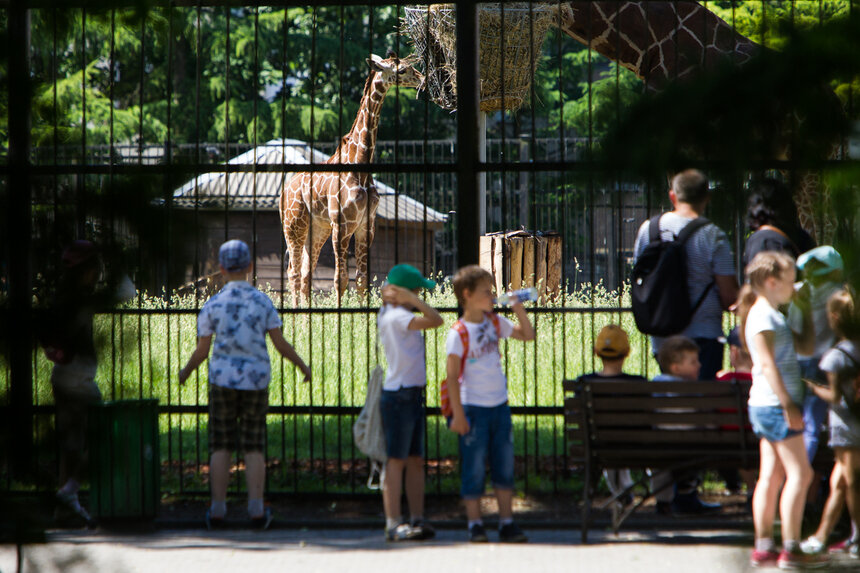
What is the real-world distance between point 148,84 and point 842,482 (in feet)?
85.2

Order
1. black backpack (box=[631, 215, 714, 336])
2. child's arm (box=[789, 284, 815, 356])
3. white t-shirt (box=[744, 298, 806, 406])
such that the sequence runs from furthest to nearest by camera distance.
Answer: black backpack (box=[631, 215, 714, 336]), white t-shirt (box=[744, 298, 806, 406]), child's arm (box=[789, 284, 815, 356])

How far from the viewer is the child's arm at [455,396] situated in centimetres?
522

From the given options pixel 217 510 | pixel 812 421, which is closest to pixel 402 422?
pixel 217 510

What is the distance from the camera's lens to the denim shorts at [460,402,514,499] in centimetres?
530

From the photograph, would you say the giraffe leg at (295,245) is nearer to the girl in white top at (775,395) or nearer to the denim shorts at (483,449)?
the denim shorts at (483,449)

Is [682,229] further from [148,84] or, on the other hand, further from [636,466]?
[148,84]

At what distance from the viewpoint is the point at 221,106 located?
27.5 m

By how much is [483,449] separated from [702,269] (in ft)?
4.92

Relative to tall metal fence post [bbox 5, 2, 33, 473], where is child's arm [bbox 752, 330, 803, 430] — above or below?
below

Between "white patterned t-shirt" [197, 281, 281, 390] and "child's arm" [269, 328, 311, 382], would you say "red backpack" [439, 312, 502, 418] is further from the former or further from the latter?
"white patterned t-shirt" [197, 281, 281, 390]

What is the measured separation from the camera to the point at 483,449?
5.31m

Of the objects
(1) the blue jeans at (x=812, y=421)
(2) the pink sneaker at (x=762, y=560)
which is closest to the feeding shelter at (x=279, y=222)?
(1) the blue jeans at (x=812, y=421)

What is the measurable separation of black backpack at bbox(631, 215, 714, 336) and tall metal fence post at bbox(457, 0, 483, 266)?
3.22ft

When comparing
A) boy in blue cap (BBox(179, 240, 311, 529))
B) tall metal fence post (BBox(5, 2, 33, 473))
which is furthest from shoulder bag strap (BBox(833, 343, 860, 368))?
boy in blue cap (BBox(179, 240, 311, 529))
